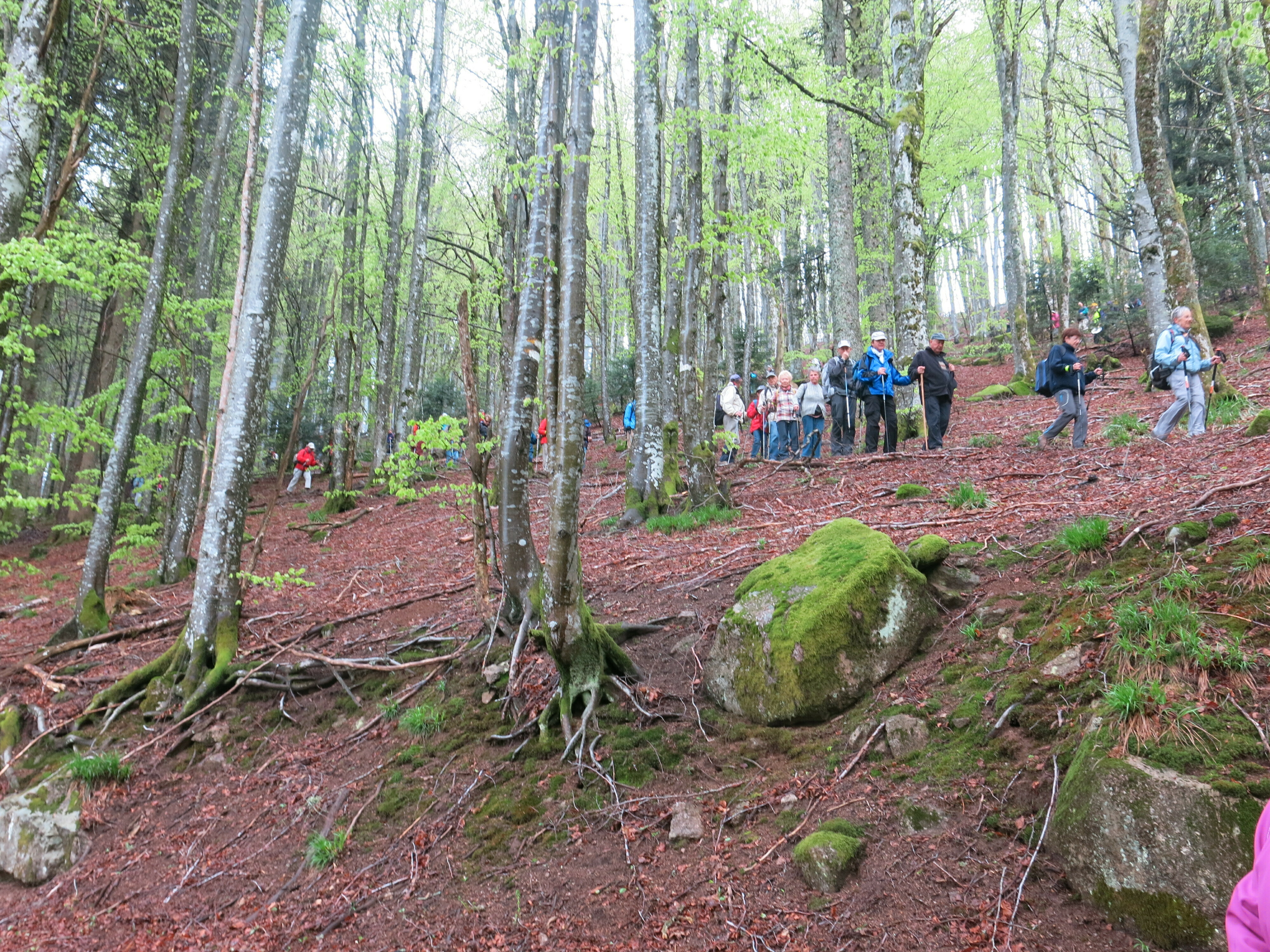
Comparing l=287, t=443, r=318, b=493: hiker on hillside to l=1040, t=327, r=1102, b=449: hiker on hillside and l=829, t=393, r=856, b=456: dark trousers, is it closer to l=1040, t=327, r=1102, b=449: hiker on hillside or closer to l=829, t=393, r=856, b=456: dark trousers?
l=829, t=393, r=856, b=456: dark trousers

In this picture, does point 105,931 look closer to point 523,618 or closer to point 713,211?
point 523,618

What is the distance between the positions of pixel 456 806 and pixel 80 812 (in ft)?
10.9

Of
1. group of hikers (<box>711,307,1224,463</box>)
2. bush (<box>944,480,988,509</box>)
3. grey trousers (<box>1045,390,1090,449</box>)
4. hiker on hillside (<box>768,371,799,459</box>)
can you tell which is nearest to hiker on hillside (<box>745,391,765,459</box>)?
group of hikers (<box>711,307,1224,463</box>)

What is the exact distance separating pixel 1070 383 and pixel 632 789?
319 inches

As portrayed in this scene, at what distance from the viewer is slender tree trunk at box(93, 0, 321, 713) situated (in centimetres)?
618

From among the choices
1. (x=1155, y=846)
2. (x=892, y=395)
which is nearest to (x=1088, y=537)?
(x=1155, y=846)

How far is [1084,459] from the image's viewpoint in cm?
775

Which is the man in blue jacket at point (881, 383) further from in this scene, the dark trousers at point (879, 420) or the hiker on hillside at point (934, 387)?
the hiker on hillside at point (934, 387)

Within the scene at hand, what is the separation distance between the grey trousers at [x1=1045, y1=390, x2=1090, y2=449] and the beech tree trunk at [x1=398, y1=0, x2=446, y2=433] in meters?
13.6

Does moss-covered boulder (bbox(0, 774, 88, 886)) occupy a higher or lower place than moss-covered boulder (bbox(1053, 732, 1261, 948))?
lower

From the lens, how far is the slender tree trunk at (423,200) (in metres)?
16.6

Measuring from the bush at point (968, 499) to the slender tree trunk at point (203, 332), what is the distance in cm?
940

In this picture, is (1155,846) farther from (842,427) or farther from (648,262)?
(842,427)

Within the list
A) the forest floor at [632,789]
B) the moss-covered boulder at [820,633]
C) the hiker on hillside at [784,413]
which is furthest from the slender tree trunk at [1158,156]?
the moss-covered boulder at [820,633]
